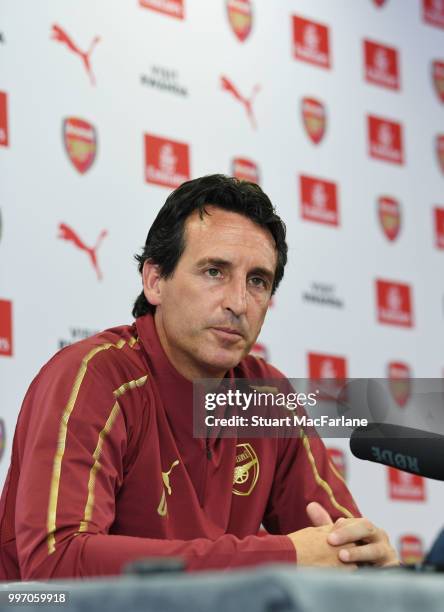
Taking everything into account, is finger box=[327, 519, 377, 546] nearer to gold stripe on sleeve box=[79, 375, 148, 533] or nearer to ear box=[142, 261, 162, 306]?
gold stripe on sleeve box=[79, 375, 148, 533]

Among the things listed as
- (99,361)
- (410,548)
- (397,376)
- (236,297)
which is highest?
(397,376)

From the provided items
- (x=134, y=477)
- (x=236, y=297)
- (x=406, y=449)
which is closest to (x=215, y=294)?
(x=236, y=297)

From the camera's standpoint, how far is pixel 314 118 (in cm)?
369

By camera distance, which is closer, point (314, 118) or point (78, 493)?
point (78, 493)

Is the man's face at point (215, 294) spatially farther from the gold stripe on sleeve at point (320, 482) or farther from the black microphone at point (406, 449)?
the black microphone at point (406, 449)

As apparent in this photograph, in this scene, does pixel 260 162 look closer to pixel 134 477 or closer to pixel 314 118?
pixel 314 118

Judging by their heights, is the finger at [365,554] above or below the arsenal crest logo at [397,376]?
below

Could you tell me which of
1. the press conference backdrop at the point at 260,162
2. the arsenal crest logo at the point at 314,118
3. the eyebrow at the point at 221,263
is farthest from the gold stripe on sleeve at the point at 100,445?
the arsenal crest logo at the point at 314,118

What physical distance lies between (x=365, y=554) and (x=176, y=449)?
0.41 m

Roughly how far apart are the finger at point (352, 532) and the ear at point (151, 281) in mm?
684

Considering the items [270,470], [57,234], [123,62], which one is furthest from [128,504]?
[123,62]

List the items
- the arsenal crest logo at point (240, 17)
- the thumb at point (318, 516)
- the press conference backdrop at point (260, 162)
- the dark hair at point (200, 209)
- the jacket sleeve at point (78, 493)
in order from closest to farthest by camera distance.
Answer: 1. the jacket sleeve at point (78, 493)
2. the thumb at point (318, 516)
3. the dark hair at point (200, 209)
4. the press conference backdrop at point (260, 162)
5. the arsenal crest logo at point (240, 17)

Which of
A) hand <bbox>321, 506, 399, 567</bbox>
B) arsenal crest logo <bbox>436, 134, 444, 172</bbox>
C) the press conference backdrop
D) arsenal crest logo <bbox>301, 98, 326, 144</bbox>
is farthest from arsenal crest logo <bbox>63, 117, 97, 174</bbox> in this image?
hand <bbox>321, 506, 399, 567</bbox>

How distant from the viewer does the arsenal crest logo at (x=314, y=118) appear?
12.0 feet
